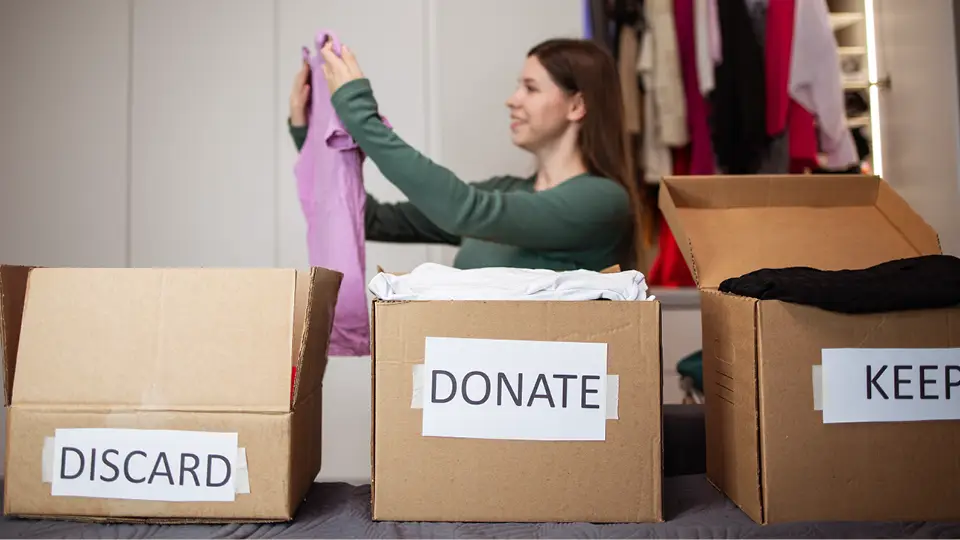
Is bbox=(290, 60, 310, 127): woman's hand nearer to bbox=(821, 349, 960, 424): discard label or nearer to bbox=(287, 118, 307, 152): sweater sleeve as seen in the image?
bbox=(287, 118, 307, 152): sweater sleeve

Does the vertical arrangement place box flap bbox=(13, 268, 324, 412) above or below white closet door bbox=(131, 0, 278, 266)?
below

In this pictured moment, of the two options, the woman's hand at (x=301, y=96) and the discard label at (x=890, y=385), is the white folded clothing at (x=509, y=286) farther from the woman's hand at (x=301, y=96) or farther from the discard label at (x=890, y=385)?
the woman's hand at (x=301, y=96)

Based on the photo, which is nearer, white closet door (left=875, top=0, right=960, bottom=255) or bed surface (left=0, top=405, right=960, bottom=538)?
bed surface (left=0, top=405, right=960, bottom=538)

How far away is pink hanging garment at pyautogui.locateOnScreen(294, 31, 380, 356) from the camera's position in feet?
4.56

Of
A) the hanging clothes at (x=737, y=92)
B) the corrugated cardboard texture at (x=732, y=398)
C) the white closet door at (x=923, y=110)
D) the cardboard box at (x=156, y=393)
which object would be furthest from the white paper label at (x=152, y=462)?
the white closet door at (x=923, y=110)

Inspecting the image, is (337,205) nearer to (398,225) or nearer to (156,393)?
(398,225)

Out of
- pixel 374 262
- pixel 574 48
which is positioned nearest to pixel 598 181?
pixel 574 48

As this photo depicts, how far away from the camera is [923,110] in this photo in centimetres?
192

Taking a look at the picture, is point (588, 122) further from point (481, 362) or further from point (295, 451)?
point (295, 451)

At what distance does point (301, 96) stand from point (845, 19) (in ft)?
5.96

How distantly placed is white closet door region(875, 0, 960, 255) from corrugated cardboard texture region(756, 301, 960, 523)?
1367 millimetres

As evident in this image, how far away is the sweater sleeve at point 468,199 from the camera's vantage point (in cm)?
124

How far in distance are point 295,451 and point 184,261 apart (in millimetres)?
1422

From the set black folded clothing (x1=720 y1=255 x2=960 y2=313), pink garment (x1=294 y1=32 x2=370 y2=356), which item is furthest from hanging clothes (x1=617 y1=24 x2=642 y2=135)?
black folded clothing (x1=720 y1=255 x2=960 y2=313)
